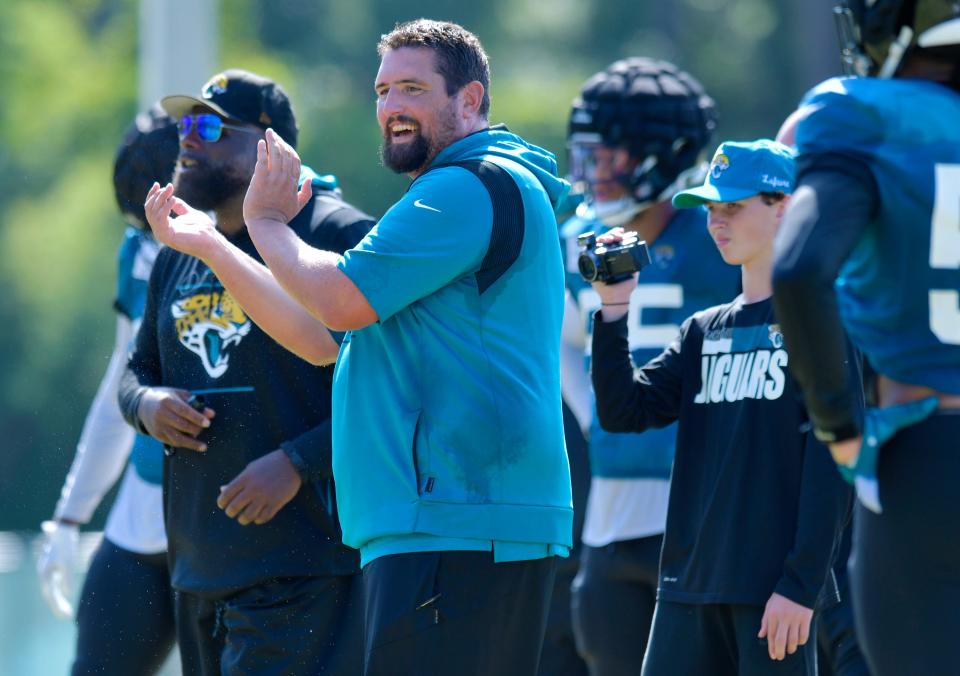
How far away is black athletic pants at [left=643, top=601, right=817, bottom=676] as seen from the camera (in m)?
4.49

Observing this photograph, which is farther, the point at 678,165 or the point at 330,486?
the point at 678,165

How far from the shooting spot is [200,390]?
5164 millimetres

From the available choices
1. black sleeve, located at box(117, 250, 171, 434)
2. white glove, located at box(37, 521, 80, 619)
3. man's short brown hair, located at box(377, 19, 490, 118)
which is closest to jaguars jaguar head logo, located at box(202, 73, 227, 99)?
black sleeve, located at box(117, 250, 171, 434)

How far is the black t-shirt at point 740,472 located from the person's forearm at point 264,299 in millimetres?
864

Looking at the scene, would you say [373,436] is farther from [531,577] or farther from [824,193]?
[824,193]

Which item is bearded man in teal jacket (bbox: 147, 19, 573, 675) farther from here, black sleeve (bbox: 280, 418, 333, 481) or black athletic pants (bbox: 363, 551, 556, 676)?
black sleeve (bbox: 280, 418, 333, 481)

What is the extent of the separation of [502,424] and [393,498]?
0.31 metres

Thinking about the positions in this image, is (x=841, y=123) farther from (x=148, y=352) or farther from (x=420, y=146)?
Answer: (x=148, y=352)

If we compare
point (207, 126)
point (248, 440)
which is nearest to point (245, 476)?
point (248, 440)

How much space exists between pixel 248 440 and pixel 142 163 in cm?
164

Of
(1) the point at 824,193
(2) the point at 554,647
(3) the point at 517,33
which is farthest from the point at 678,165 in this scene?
(3) the point at 517,33

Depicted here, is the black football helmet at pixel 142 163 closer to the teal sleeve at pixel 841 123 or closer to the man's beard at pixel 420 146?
the man's beard at pixel 420 146

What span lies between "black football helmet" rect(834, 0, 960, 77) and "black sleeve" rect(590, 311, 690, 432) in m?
1.48

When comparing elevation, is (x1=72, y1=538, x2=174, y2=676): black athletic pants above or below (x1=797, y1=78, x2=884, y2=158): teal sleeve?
below
